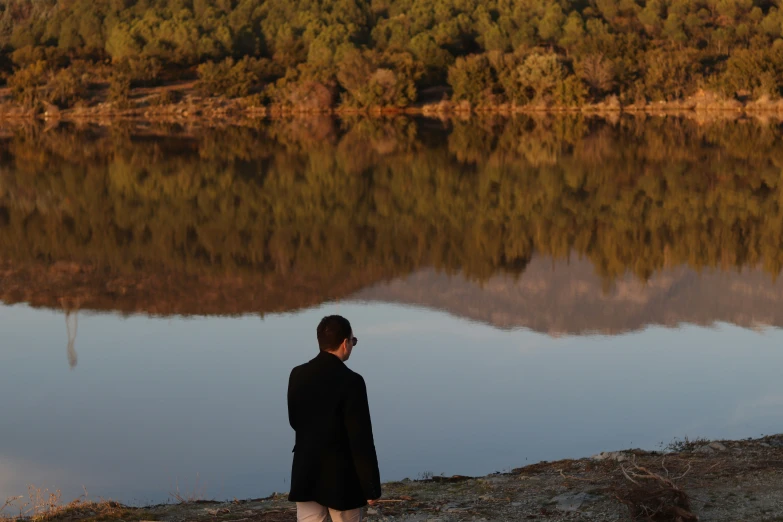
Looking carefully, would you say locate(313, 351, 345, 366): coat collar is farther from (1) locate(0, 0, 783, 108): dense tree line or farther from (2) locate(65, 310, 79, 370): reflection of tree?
(1) locate(0, 0, 783, 108): dense tree line

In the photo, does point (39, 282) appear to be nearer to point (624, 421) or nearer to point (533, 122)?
point (624, 421)

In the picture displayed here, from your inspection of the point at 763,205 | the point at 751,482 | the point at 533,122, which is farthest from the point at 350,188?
the point at 533,122

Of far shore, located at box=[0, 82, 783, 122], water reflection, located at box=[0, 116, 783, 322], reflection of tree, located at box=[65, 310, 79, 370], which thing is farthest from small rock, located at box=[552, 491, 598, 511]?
far shore, located at box=[0, 82, 783, 122]

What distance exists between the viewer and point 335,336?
4.38 m

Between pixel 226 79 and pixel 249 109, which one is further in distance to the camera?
pixel 226 79

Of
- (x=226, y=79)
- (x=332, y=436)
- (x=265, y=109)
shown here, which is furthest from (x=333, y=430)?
(x=226, y=79)

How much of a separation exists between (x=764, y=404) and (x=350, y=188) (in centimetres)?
1670

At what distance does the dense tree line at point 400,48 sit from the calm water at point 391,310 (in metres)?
31.7

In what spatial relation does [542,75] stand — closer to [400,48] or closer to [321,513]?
[400,48]

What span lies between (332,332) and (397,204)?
61.3 feet

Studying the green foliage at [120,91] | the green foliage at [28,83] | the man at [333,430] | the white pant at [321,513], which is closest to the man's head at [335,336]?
the man at [333,430]

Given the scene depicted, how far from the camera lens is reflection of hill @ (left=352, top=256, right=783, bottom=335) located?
1295 cm

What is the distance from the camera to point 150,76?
67250mm

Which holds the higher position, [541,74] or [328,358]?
[541,74]
